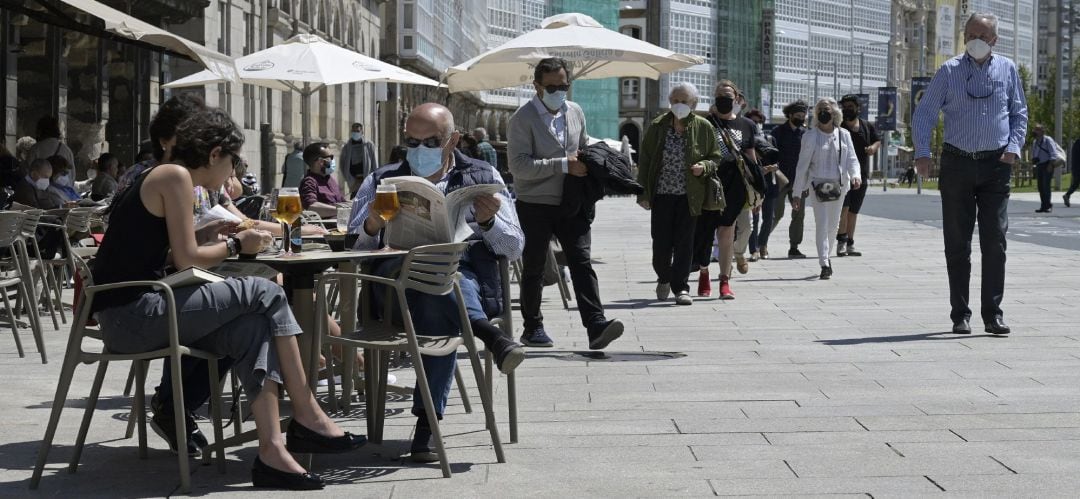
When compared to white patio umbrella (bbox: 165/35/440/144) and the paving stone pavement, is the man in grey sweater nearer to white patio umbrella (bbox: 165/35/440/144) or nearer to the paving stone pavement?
the paving stone pavement

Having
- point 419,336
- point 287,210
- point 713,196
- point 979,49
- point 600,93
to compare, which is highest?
point 600,93

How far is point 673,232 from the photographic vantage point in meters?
12.8

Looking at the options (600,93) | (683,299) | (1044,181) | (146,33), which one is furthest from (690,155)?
(600,93)

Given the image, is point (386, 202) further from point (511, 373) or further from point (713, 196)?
point (713, 196)

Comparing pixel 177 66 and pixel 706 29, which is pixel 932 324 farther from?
pixel 706 29

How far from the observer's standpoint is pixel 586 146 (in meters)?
9.95

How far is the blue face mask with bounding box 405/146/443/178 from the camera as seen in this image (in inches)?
280

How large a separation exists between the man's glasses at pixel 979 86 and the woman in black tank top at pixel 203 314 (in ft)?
19.4

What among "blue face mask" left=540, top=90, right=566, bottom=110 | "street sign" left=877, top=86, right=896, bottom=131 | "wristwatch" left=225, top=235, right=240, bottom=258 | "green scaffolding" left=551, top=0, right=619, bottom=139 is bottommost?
"wristwatch" left=225, top=235, right=240, bottom=258

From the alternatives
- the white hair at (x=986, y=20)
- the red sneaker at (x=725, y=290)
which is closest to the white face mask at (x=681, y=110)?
the red sneaker at (x=725, y=290)

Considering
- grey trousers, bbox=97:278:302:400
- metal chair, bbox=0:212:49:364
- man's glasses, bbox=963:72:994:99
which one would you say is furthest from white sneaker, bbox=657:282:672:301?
grey trousers, bbox=97:278:302:400

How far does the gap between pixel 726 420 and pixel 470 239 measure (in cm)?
138

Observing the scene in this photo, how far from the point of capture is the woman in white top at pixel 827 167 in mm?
16906

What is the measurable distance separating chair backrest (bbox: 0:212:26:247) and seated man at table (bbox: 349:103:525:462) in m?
3.00
